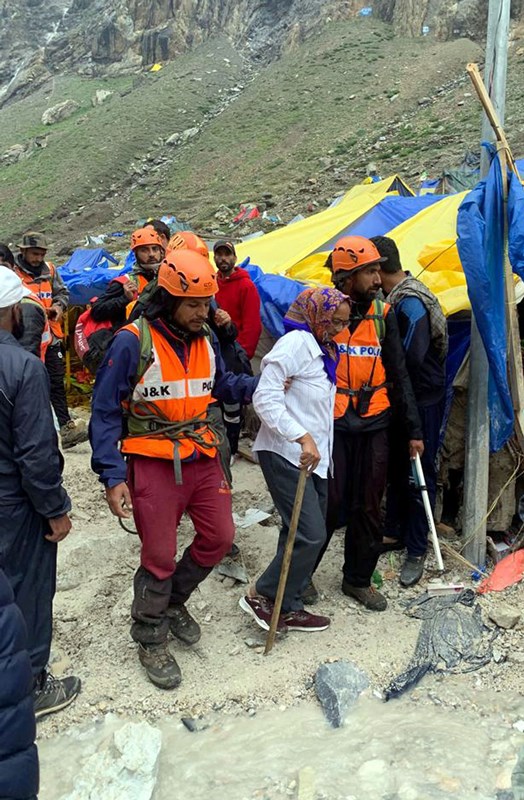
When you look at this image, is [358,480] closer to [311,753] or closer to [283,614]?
[283,614]

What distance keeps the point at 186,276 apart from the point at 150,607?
1515 mm

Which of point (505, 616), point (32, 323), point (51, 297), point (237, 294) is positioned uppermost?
point (32, 323)

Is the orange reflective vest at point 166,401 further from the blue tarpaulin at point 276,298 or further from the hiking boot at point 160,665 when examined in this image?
the blue tarpaulin at point 276,298

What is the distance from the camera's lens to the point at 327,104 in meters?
39.5

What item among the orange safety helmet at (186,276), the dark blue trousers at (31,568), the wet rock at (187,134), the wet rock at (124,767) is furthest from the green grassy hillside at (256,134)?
the wet rock at (124,767)

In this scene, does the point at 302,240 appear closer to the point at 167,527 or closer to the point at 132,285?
the point at 132,285

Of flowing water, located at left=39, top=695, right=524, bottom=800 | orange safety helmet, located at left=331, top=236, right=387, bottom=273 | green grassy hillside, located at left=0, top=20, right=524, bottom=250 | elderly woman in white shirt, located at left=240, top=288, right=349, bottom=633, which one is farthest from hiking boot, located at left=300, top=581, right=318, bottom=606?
green grassy hillside, located at left=0, top=20, right=524, bottom=250

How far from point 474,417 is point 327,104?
4009 cm

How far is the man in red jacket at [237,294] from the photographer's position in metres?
5.29

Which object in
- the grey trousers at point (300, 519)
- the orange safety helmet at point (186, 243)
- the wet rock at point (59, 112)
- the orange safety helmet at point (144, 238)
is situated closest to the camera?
the grey trousers at point (300, 519)

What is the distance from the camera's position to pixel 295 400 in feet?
10.2

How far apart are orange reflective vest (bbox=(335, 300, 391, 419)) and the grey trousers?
1.47 feet

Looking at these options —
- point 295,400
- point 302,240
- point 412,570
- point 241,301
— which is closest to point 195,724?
point 295,400

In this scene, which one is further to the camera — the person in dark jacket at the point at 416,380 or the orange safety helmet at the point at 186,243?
the orange safety helmet at the point at 186,243
